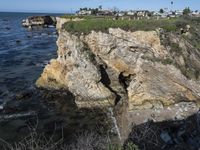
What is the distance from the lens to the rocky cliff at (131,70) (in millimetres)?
32438

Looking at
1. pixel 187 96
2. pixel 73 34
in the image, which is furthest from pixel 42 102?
pixel 187 96

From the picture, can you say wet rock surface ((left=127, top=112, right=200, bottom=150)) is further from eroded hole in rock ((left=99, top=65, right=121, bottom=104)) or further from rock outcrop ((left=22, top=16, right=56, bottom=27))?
rock outcrop ((left=22, top=16, right=56, bottom=27))

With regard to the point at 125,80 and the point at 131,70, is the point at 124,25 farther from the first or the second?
the point at 125,80

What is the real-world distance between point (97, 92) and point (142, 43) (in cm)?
691

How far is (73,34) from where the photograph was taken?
38438 millimetres

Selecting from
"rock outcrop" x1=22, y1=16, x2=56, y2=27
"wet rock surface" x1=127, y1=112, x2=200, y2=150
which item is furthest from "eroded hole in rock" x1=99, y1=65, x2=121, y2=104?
"rock outcrop" x1=22, y1=16, x2=56, y2=27

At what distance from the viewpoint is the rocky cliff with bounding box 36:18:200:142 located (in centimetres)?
3244

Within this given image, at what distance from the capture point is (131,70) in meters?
36.0

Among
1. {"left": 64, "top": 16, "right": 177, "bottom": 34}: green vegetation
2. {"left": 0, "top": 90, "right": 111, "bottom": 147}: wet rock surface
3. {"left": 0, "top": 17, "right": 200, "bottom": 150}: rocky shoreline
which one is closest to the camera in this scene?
{"left": 0, "top": 90, "right": 111, "bottom": 147}: wet rock surface

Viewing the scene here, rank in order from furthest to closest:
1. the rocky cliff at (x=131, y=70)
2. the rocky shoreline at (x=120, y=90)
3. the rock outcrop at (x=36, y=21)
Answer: the rock outcrop at (x=36, y=21)
the rocky cliff at (x=131, y=70)
the rocky shoreline at (x=120, y=90)

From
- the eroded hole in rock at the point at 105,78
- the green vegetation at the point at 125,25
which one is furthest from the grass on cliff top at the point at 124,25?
the eroded hole in rock at the point at 105,78

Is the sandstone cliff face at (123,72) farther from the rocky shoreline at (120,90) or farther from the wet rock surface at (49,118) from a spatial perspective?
the wet rock surface at (49,118)

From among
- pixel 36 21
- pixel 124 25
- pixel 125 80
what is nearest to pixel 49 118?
pixel 125 80

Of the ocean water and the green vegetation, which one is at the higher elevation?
the green vegetation
